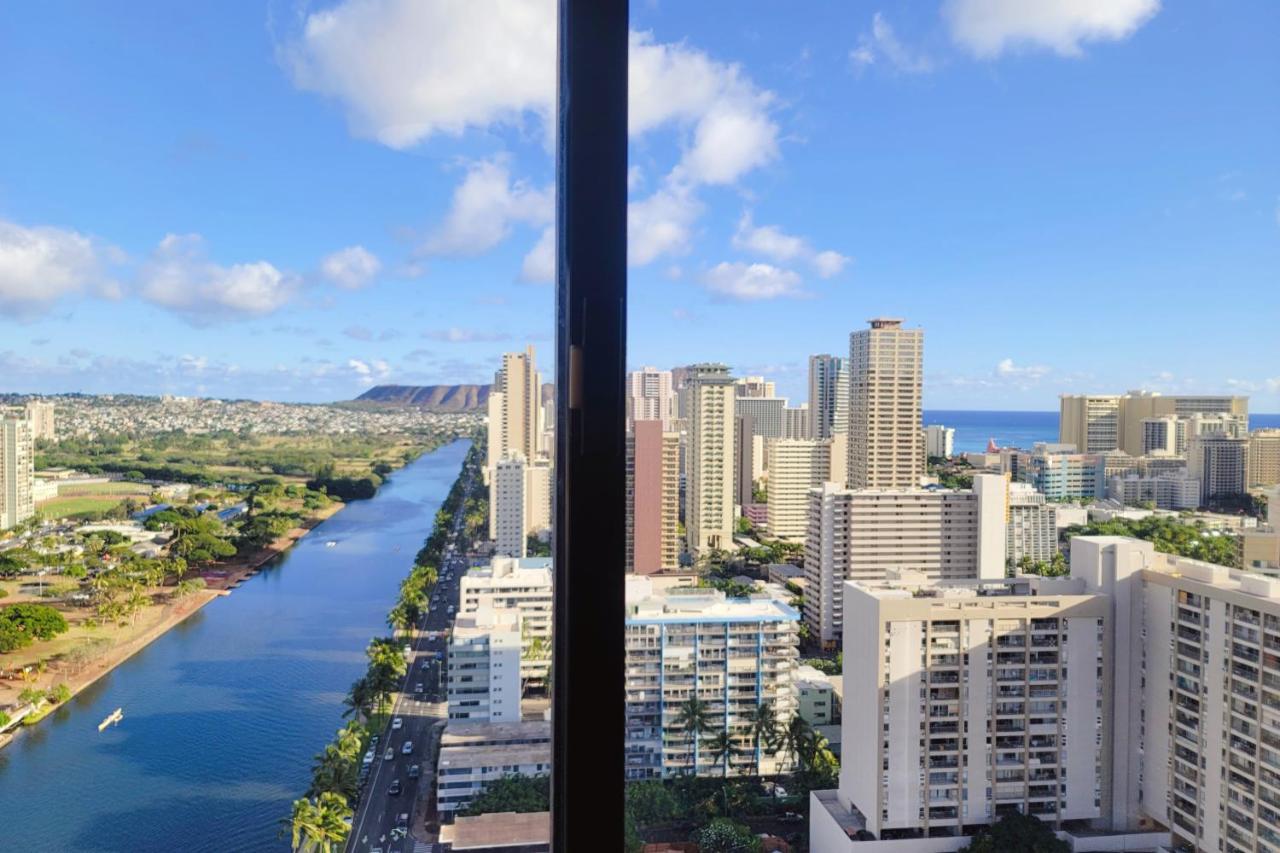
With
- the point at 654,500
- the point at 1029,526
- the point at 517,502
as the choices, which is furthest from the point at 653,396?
the point at 1029,526

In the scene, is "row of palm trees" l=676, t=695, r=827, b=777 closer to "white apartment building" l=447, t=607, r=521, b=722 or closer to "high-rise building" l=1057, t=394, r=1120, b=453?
"white apartment building" l=447, t=607, r=521, b=722

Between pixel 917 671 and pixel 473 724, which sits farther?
pixel 917 671

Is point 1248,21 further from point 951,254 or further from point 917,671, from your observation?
point 917,671

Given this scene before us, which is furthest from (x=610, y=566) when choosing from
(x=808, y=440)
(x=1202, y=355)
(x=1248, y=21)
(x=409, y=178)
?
(x=1248, y=21)

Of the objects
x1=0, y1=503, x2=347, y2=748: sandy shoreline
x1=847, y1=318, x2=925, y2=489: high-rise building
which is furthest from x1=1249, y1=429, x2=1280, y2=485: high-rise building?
x1=0, y1=503, x2=347, y2=748: sandy shoreline

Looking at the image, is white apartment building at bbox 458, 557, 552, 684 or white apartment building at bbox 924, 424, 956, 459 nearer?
white apartment building at bbox 458, 557, 552, 684

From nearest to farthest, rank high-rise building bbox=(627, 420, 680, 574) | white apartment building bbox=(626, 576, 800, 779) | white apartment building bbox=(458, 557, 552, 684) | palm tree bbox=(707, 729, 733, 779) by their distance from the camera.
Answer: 1. white apartment building bbox=(458, 557, 552, 684)
2. high-rise building bbox=(627, 420, 680, 574)
3. white apartment building bbox=(626, 576, 800, 779)
4. palm tree bbox=(707, 729, 733, 779)

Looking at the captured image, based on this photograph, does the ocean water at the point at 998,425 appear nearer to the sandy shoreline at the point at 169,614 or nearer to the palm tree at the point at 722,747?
the palm tree at the point at 722,747
